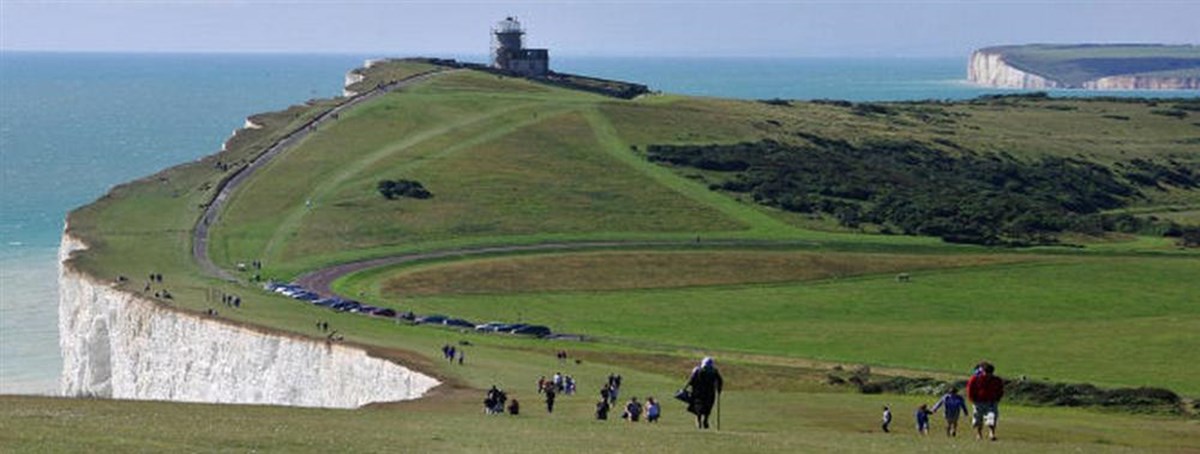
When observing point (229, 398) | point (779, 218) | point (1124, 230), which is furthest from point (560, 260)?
point (1124, 230)

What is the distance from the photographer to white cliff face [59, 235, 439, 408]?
6944 cm

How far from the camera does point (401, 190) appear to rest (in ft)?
413

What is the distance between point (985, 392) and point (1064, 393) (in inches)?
951

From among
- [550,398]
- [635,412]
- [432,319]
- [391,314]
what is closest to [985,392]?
[635,412]

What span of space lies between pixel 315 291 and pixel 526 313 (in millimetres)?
11906

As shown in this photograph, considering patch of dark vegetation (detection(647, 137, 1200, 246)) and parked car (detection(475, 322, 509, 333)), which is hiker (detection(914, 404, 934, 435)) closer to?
parked car (detection(475, 322, 509, 333))

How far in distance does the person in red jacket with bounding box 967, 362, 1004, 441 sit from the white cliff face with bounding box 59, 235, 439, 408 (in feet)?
83.8

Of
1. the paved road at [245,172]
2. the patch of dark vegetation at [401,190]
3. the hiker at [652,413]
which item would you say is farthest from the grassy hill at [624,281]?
the hiker at [652,413]

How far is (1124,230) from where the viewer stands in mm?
131625

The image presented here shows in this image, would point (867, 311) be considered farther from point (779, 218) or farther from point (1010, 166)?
point (1010, 166)

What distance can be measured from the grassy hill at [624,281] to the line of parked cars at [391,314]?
1364mm

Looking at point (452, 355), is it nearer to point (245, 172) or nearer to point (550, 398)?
point (550, 398)

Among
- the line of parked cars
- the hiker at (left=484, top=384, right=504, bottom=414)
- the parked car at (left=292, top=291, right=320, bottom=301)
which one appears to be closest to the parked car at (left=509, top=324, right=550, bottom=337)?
the line of parked cars

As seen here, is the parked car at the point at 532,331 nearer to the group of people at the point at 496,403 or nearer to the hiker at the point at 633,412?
the group of people at the point at 496,403
